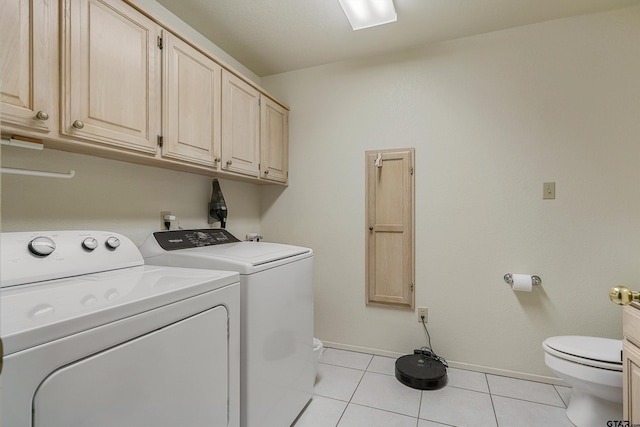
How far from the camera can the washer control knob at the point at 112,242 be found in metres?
1.29

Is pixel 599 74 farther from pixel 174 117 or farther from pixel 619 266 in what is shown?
pixel 174 117

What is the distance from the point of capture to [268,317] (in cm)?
139

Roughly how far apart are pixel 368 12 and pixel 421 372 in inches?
92.8

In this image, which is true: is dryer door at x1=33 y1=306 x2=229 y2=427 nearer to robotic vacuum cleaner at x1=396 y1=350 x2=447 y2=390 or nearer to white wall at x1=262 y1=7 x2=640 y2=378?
robotic vacuum cleaner at x1=396 y1=350 x2=447 y2=390

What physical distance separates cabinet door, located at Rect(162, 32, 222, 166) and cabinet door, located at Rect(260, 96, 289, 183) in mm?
516

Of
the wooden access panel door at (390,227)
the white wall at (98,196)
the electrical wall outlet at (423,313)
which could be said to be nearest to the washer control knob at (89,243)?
the white wall at (98,196)

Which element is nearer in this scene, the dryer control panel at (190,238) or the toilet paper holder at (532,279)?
the dryer control panel at (190,238)

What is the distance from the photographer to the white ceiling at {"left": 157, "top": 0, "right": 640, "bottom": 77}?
72.4 inches

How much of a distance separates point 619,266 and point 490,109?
4.26ft

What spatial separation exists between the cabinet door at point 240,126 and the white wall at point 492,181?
59 cm

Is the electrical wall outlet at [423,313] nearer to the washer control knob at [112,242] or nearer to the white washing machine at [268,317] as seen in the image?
the white washing machine at [268,317]

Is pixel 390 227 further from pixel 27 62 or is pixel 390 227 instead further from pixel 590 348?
pixel 27 62

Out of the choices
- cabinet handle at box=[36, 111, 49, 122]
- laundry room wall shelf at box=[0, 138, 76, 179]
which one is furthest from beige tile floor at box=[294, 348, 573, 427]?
cabinet handle at box=[36, 111, 49, 122]

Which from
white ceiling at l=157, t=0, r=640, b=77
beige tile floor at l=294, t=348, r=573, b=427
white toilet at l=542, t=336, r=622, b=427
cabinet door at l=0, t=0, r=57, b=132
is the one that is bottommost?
beige tile floor at l=294, t=348, r=573, b=427
